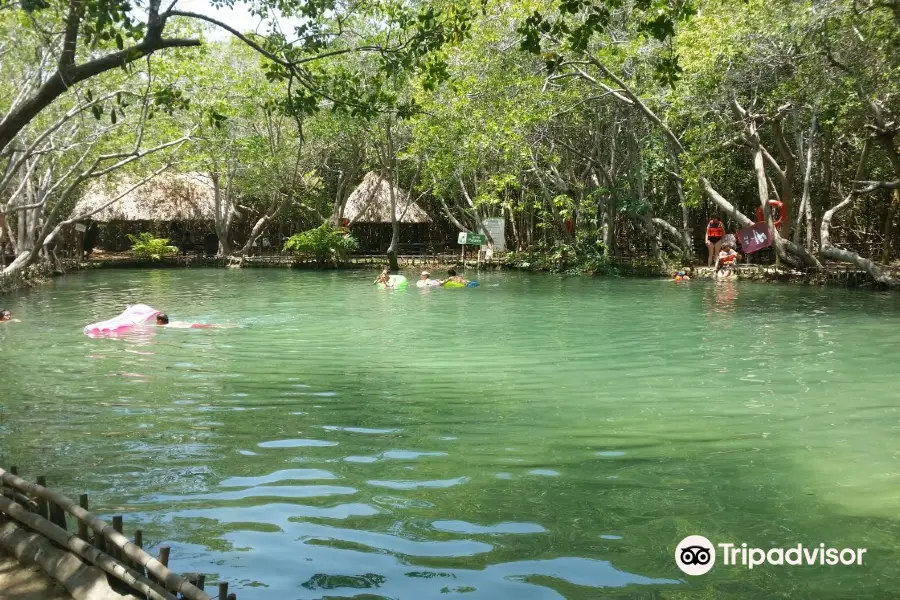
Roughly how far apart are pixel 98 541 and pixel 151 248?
35469 millimetres

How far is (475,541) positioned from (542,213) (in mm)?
26515

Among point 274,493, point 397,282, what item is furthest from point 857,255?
point 274,493

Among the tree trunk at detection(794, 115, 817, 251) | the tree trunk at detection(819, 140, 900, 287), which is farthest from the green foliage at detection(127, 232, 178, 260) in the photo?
the tree trunk at detection(819, 140, 900, 287)

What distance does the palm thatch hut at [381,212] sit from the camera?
126ft

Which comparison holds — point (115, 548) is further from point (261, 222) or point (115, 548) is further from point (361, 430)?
point (261, 222)

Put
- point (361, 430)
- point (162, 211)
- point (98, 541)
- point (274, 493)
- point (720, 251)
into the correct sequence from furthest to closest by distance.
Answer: point (162, 211) → point (720, 251) → point (361, 430) → point (274, 493) → point (98, 541)

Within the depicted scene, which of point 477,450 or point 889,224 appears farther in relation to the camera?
point 889,224

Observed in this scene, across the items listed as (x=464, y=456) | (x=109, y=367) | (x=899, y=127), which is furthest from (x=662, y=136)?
(x=464, y=456)

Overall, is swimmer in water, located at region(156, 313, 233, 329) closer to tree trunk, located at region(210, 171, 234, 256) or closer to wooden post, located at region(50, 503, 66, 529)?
wooden post, located at region(50, 503, 66, 529)

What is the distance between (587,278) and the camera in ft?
90.8

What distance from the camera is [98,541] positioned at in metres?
4.05

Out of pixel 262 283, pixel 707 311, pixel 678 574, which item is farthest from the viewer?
pixel 262 283

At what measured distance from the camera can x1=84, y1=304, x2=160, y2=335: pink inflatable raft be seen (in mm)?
14297

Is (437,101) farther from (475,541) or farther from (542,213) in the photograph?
(475,541)
